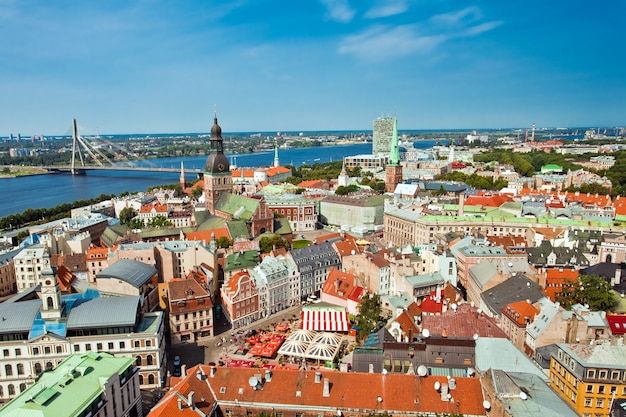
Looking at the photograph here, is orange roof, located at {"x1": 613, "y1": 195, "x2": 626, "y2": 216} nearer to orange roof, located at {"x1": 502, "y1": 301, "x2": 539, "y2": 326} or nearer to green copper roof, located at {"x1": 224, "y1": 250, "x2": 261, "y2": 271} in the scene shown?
orange roof, located at {"x1": 502, "y1": 301, "x2": 539, "y2": 326}

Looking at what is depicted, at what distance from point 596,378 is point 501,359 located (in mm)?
6190

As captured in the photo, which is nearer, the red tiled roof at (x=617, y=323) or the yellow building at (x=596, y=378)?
the yellow building at (x=596, y=378)

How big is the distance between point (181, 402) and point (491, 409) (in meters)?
17.7

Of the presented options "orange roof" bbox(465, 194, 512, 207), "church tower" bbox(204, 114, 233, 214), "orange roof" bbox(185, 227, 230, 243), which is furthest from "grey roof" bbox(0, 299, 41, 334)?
"orange roof" bbox(465, 194, 512, 207)

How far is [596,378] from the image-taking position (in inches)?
1240

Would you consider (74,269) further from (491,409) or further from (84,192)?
(84,192)

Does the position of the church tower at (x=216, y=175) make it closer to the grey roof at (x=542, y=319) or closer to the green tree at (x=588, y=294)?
the green tree at (x=588, y=294)

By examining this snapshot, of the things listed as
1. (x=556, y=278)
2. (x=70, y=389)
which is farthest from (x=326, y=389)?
(x=556, y=278)

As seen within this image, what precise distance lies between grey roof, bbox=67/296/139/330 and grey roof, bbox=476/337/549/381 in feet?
89.1

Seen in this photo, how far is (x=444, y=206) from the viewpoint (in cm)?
8812

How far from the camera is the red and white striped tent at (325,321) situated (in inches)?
1869

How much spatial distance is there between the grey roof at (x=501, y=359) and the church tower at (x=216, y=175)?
2979 inches

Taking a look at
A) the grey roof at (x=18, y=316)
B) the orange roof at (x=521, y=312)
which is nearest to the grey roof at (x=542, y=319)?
the orange roof at (x=521, y=312)

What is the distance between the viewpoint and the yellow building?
3142 cm
